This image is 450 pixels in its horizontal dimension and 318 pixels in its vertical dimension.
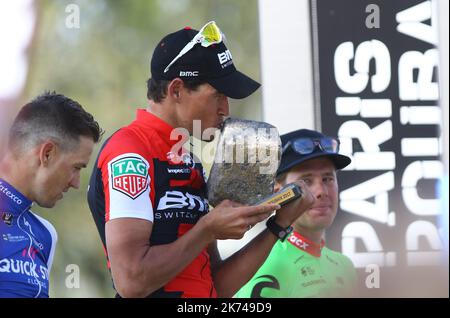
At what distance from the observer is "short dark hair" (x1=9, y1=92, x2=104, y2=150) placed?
2.26 meters

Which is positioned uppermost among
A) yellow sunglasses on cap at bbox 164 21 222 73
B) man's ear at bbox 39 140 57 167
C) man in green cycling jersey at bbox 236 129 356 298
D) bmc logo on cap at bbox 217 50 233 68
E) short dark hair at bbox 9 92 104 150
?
yellow sunglasses on cap at bbox 164 21 222 73

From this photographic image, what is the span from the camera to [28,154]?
2.25 meters

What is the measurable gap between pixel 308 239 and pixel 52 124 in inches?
43.3

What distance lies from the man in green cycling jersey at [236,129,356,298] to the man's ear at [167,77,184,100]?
30.8 inches

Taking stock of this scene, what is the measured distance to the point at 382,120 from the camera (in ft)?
14.6

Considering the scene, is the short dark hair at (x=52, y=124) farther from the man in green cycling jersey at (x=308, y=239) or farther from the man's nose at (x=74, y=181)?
the man in green cycling jersey at (x=308, y=239)

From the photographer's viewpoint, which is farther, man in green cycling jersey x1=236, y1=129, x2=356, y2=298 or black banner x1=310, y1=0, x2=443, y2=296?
black banner x1=310, y1=0, x2=443, y2=296

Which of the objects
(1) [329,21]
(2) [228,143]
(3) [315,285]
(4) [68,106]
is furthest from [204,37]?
(1) [329,21]

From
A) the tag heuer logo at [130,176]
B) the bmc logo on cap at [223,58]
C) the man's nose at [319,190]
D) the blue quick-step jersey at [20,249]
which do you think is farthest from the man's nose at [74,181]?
the man's nose at [319,190]

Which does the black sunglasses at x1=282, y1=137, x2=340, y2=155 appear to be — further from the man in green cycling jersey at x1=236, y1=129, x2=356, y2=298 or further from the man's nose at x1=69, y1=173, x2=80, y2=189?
the man's nose at x1=69, y1=173, x2=80, y2=189

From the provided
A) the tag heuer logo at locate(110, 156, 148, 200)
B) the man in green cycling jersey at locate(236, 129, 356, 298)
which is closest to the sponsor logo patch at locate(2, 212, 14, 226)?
the tag heuer logo at locate(110, 156, 148, 200)

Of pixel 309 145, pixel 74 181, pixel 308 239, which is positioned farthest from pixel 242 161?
pixel 308 239

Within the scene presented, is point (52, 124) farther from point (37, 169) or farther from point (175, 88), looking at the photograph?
point (175, 88)
